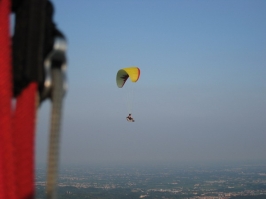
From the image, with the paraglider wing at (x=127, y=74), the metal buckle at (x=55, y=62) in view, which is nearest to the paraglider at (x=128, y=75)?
the paraglider wing at (x=127, y=74)

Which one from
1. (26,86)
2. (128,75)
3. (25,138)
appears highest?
(128,75)

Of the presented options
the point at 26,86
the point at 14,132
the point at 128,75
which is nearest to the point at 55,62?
the point at 26,86

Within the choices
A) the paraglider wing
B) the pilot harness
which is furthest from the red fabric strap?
the paraglider wing

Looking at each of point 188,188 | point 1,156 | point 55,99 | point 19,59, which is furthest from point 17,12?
point 188,188

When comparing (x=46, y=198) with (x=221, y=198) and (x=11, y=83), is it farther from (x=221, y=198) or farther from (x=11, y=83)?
(x=221, y=198)

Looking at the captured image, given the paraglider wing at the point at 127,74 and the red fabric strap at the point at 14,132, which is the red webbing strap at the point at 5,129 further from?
the paraglider wing at the point at 127,74

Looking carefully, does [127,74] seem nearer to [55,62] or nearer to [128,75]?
[128,75]

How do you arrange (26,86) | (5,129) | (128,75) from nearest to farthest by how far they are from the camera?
(5,129) < (26,86) < (128,75)

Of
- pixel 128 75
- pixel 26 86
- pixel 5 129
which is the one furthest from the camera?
pixel 128 75
